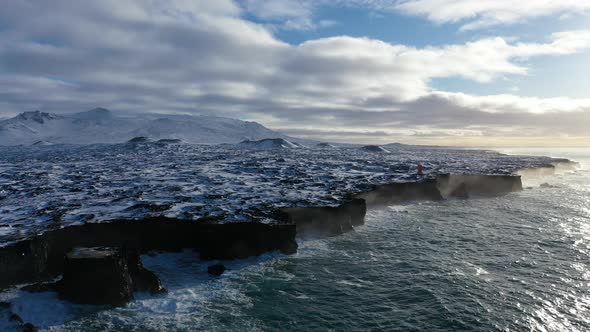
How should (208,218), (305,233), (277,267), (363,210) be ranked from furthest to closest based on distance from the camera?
(363,210)
(305,233)
(208,218)
(277,267)

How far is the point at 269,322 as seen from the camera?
1215 centimetres

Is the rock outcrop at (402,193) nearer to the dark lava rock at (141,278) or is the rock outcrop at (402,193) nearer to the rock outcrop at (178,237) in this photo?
the rock outcrop at (178,237)

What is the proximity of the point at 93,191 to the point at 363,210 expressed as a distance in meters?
21.1

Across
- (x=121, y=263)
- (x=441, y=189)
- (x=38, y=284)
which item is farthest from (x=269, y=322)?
(x=441, y=189)

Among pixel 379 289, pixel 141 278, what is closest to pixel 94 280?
pixel 141 278

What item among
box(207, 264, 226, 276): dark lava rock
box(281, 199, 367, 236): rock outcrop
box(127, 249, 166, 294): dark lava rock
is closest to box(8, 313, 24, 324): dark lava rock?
box(127, 249, 166, 294): dark lava rock

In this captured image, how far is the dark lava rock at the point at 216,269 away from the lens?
16047mm

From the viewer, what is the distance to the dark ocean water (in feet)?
39.6

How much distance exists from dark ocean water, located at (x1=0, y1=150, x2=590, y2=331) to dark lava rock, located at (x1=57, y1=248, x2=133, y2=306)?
478mm

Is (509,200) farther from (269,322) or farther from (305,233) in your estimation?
(269,322)

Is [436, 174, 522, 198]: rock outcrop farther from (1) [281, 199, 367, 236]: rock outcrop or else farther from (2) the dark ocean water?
(1) [281, 199, 367, 236]: rock outcrop

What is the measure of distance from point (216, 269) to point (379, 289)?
7.50 metres

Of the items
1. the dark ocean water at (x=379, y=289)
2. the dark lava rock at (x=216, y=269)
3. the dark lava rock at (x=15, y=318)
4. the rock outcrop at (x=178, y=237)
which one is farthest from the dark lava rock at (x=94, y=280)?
the dark lava rock at (x=216, y=269)

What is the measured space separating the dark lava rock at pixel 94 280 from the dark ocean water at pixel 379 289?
48cm
